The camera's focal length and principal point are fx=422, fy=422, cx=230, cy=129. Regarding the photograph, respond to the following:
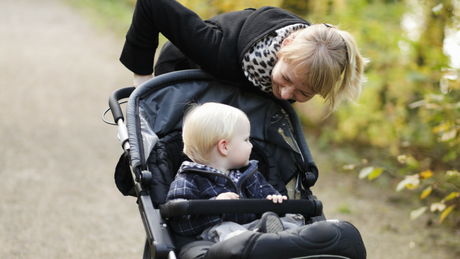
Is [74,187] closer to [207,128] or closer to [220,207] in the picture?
[207,128]

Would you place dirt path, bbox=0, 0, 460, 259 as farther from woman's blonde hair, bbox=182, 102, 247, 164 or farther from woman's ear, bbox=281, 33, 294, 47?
woman's ear, bbox=281, 33, 294, 47

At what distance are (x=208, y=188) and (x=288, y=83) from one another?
2.12ft

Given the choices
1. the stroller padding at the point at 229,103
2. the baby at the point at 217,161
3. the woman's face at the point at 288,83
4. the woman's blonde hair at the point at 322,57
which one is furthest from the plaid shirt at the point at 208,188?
the woman's blonde hair at the point at 322,57

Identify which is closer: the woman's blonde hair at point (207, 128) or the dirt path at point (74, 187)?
the woman's blonde hair at point (207, 128)

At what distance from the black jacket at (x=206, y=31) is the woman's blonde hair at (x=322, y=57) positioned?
194 mm

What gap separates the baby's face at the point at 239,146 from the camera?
6.68 ft

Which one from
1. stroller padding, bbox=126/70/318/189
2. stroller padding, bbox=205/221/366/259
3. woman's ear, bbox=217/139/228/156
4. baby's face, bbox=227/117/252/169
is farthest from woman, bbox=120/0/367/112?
stroller padding, bbox=205/221/366/259

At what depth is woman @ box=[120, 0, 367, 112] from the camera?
202cm

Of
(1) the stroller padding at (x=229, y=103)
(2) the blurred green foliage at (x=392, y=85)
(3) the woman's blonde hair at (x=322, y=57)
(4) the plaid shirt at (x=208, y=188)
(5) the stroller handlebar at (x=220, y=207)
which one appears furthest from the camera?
(2) the blurred green foliage at (x=392, y=85)

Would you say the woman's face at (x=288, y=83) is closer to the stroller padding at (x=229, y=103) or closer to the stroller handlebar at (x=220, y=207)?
the stroller padding at (x=229, y=103)

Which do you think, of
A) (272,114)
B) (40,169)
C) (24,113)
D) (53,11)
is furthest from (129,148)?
(53,11)

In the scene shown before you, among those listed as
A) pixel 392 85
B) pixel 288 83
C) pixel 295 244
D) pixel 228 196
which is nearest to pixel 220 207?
pixel 228 196

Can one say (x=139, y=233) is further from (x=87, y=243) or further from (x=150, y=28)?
(x=150, y=28)

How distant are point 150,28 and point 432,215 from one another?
323 centimetres
